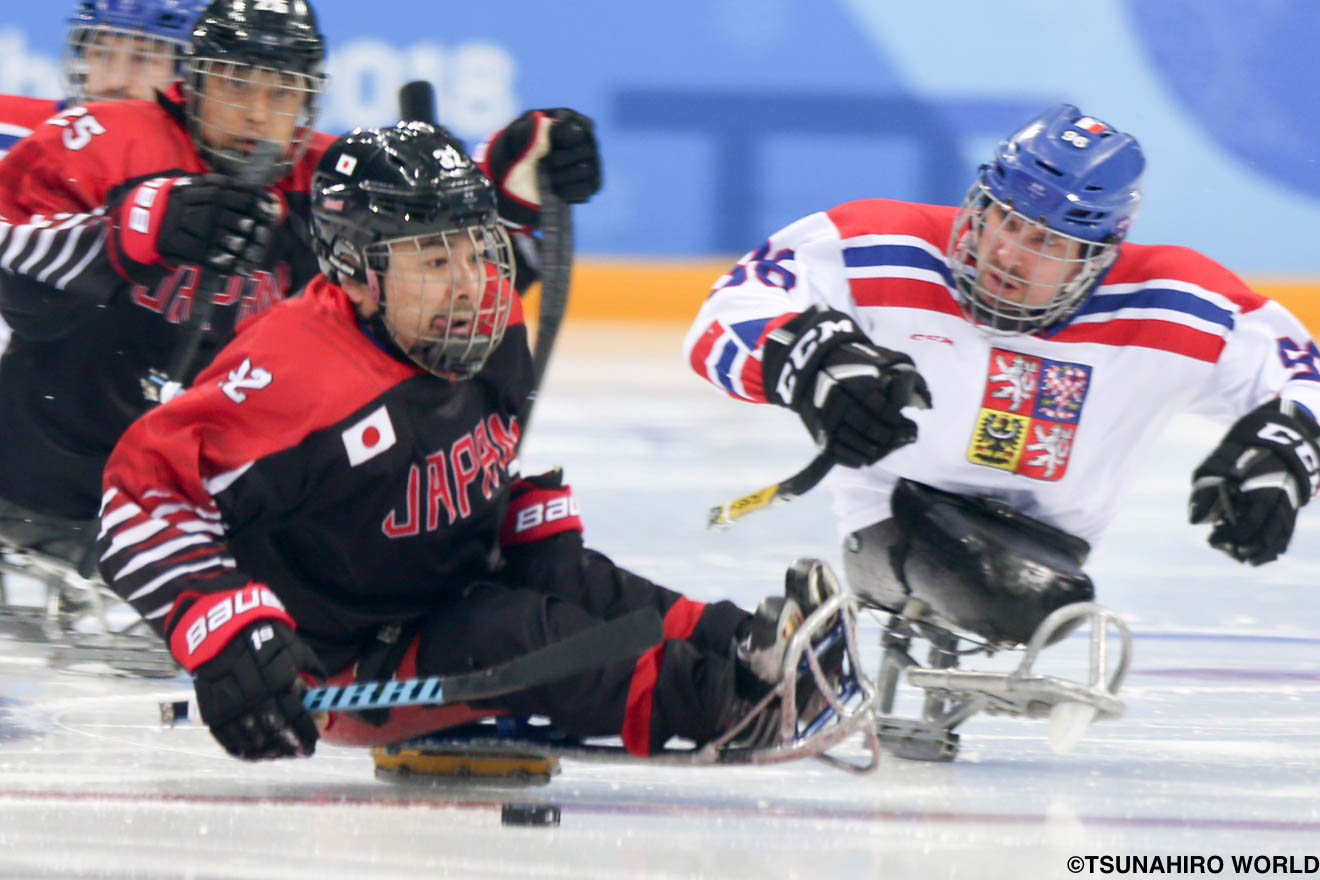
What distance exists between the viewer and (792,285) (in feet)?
10.2

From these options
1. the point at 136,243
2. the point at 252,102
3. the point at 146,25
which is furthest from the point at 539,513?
the point at 146,25

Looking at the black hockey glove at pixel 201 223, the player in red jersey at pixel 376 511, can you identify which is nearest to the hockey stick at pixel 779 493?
the player in red jersey at pixel 376 511

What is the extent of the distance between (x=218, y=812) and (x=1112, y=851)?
111 cm

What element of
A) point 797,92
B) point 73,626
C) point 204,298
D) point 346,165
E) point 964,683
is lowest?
point 73,626

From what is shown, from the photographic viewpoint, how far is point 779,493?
2674 millimetres

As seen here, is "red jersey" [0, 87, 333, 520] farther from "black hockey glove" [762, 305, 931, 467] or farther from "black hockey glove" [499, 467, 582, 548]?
"black hockey glove" [762, 305, 931, 467]

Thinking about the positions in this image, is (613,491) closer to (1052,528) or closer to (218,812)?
(1052,528)

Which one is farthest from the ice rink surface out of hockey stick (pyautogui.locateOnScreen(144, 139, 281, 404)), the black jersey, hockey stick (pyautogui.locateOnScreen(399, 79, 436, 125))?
hockey stick (pyautogui.locateOnScreen(399, 79, 436, 125))

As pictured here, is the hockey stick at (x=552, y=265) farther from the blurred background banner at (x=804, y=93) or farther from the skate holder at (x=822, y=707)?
the blurred background banner at (x=804, y=93)

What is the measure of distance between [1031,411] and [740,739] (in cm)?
80

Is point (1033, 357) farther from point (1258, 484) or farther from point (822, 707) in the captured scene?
point (822, 707)

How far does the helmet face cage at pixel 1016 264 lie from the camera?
117 inches

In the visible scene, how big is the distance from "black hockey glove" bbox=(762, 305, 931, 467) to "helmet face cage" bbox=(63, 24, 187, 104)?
1598 millimetres

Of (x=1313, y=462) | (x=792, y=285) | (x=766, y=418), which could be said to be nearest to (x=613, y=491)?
(x=766, y=418)
